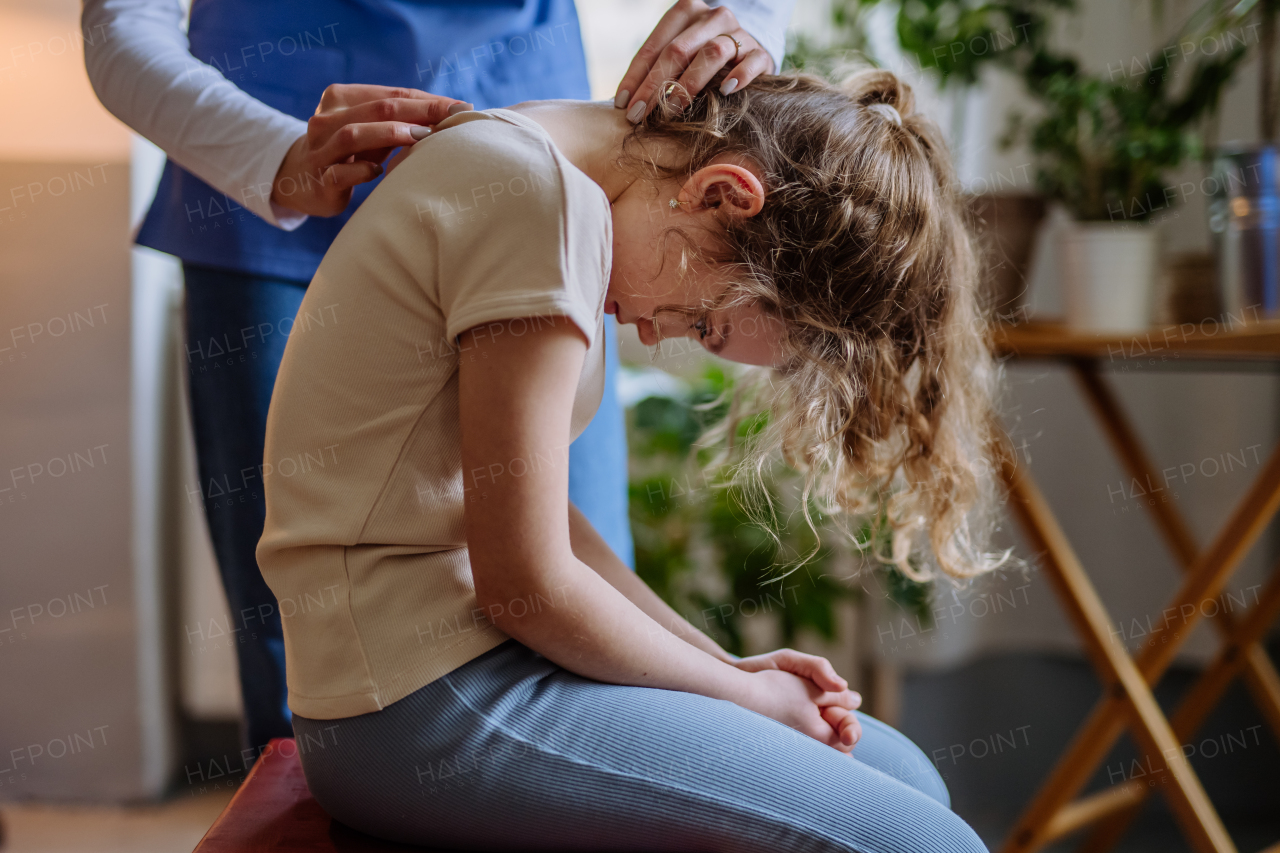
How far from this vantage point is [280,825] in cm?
60

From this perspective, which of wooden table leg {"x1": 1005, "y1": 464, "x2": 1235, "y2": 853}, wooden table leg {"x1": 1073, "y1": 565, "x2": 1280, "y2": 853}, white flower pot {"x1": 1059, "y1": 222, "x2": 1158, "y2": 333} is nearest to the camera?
wooden table leg {"x1": 1005, "y1": 464, "x2": 1235, "y2": 853}

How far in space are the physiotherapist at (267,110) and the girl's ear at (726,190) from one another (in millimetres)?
87

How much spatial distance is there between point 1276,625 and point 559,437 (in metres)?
1.87

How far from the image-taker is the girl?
519mm

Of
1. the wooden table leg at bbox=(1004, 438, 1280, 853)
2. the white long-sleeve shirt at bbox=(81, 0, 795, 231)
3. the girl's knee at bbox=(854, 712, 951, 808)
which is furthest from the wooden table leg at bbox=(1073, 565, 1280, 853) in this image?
the white long-sleeve shirt at bbox=(81, 0, 795, 231)

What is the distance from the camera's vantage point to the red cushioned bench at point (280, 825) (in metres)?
0.57

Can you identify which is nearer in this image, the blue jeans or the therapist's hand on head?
the therapist's hand on head

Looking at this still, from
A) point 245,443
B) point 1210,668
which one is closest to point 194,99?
point 245,443

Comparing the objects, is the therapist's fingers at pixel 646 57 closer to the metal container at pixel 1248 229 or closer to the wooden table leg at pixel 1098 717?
the wooden table leg at pixel 1098 717

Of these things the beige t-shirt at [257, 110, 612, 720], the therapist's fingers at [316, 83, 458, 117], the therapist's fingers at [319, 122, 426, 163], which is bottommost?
the beige t-shirt at [257, 110, 612, 720]

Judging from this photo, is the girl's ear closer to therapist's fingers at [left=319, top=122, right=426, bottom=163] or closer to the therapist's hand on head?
the therapist's hand on head

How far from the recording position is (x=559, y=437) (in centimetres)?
53

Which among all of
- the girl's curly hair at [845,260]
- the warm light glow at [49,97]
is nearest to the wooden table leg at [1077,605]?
the girl's curly hair at [845,260]

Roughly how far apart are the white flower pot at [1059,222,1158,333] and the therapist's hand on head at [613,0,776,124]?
2.39ft
